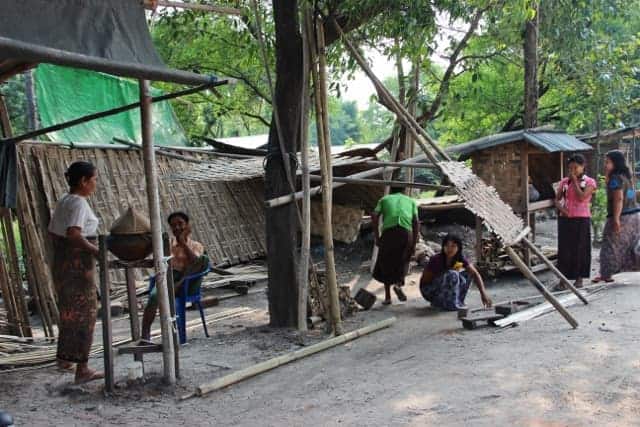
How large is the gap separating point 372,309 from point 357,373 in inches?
106

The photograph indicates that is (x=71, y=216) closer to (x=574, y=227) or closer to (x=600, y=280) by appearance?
(x=574, y=227)

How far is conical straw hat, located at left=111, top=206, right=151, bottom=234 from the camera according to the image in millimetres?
4598

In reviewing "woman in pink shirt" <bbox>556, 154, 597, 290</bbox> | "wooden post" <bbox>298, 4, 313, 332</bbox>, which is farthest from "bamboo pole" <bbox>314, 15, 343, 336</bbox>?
"woman in pink shirt" <bbox>556, 154, 597, 290</bbox>

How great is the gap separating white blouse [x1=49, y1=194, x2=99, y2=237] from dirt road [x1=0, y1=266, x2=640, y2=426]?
1123mm

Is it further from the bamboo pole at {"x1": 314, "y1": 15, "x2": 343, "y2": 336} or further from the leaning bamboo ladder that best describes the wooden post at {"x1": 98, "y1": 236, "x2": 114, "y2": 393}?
the leaning bamboo ladder

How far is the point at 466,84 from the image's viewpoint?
51.5 feet

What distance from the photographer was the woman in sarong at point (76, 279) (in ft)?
15.6

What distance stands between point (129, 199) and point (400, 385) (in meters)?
5.97

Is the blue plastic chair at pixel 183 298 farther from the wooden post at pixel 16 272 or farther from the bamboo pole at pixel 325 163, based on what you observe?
the wooden post at pixel 16 272

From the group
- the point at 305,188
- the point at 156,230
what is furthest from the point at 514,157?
the point at 156,230

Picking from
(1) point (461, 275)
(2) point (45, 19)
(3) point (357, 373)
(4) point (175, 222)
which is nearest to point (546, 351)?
(3) point (357, 373)

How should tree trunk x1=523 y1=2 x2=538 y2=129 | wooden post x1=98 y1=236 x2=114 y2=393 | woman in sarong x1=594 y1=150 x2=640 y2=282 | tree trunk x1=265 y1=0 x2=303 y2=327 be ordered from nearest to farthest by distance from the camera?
1. wooden post x1=98 y1=236 x2=114 y2=393
2. tree trunk x1=265 y1=0 x2=303 y2=327
3. woman in sarong x1=594 y1=150 x2=640 y2=282
4. tree trunk x1=523 y1=2 x2=538 y2=129

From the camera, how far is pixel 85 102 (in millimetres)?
10406

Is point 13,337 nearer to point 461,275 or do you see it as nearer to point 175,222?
point 175,222
